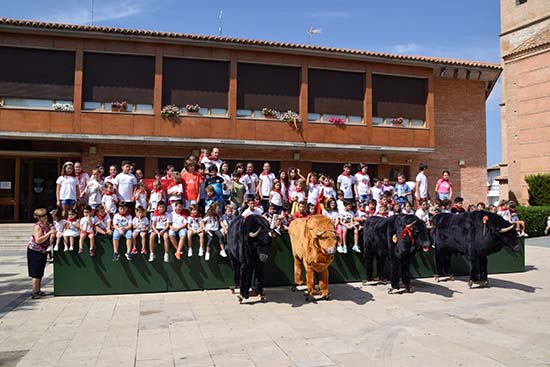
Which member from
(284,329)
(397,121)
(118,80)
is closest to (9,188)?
(118,80)

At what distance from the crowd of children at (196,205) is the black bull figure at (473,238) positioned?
1.18 m

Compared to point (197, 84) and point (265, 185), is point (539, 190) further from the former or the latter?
point (265, 185)

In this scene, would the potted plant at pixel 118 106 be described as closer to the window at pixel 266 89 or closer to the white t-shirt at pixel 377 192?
the window at pixel 266 89

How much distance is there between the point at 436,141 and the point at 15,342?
2170 cm

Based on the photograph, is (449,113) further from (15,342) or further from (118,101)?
(15,342)

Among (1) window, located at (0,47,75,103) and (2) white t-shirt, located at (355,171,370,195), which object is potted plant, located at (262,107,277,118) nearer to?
(2) white t-shirt, located at (355,171,370,195)

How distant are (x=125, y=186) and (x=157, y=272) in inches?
112

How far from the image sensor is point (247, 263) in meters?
8.70

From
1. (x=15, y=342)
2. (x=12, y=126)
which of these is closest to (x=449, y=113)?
(x=12, y=126)

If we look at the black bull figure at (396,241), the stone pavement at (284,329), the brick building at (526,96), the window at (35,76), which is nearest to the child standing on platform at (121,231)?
the stone pavement at (284,329)

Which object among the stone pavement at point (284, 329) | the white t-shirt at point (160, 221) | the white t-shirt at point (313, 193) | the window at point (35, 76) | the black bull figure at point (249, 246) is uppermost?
the window at point (35, 76)

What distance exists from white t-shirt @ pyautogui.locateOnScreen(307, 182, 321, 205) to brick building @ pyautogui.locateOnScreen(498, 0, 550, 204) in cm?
2358

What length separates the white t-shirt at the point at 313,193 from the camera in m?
12.7

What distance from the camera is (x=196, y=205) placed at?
10.2 meters
